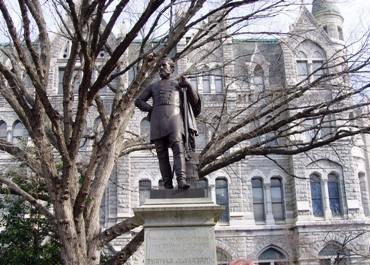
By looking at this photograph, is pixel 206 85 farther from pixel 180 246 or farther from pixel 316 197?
pixel 180 246

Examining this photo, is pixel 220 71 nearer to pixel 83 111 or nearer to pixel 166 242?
pixel 83 111

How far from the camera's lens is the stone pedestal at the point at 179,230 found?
611 centimetres

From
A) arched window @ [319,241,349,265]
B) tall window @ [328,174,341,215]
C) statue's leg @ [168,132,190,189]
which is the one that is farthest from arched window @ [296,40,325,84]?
statue's leg @ [168,132,190,189]

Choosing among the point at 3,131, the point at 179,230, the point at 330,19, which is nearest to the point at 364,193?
the point at 330,19

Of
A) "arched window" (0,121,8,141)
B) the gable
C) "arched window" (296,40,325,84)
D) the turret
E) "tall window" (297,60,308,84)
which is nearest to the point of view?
"arched window" (0,121,8,141)

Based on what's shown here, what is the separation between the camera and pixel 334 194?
25.0 meters

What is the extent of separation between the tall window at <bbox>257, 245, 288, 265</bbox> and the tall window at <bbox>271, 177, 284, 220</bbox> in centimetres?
170

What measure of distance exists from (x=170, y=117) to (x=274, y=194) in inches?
766

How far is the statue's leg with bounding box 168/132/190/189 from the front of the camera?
21.5 feet

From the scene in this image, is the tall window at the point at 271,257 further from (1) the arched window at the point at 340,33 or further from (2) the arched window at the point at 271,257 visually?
(1) the arched window at the point at 340,33

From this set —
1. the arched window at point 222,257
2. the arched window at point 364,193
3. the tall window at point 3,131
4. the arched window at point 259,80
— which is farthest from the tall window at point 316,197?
the tall window at point 3,131

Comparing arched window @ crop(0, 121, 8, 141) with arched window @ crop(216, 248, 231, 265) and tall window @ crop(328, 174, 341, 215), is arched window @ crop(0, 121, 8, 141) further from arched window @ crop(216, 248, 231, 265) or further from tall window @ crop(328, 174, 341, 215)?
tall window @ crop(328, 174, 341, 215)

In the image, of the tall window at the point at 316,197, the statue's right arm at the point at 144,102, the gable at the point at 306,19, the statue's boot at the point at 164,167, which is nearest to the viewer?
the statue's boot at the point at 164,167

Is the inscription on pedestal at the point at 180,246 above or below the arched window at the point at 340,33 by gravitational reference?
below
